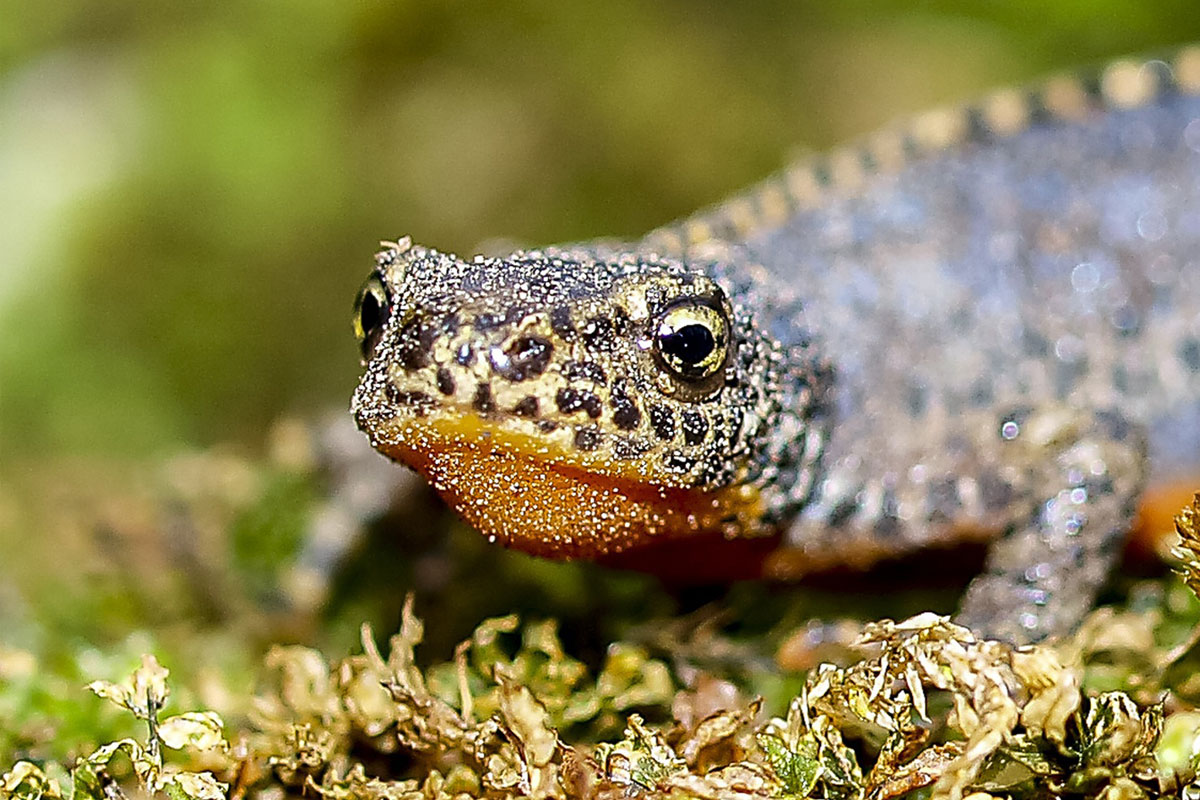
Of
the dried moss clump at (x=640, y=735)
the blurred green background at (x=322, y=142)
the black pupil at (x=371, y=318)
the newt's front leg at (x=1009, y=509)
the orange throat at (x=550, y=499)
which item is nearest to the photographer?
the dried moss clump at (x=640, y=735)

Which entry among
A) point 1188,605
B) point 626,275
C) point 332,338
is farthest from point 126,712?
point 332,338

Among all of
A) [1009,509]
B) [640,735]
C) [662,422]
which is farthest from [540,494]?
[1009,509]

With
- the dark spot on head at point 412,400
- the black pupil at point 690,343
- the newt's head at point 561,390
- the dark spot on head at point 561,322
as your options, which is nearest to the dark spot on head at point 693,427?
the newt's head at point 561,390

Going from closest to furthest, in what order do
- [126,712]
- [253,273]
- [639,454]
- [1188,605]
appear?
[639,454]
[126,712]
[1188,605]
[253,273]

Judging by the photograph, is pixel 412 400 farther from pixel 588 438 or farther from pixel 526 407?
pixel 588 438

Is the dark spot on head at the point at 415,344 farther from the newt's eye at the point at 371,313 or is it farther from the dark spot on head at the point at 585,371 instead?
the dark spot on head at the point at 585,371

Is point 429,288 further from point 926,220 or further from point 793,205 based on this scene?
point 926,220
